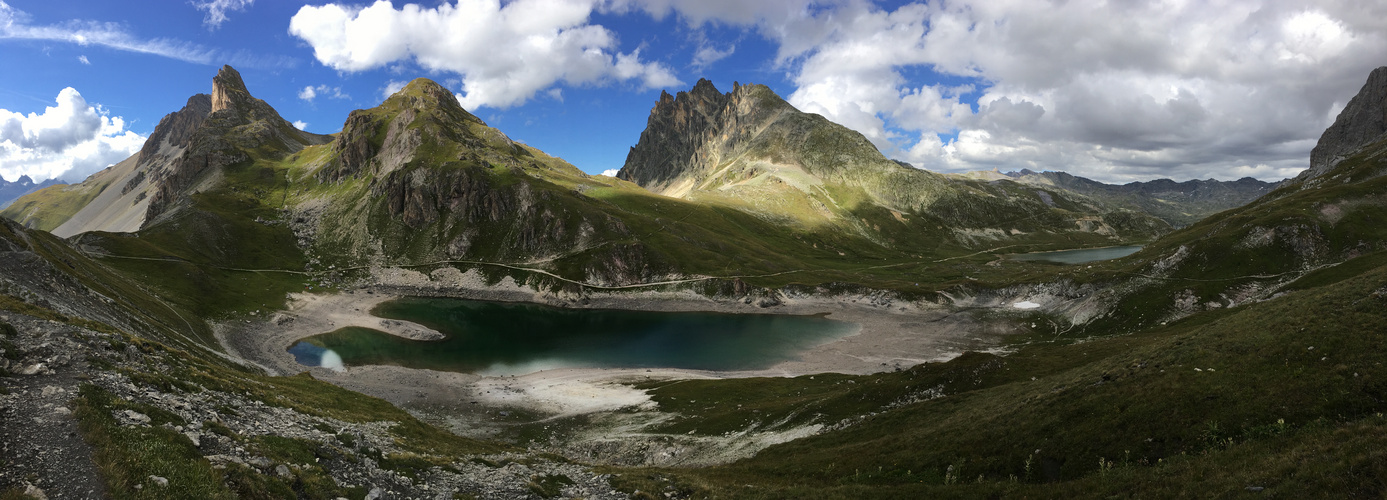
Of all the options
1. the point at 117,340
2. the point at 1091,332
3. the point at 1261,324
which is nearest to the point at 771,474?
the point at 1261,324

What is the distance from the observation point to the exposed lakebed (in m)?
92.2

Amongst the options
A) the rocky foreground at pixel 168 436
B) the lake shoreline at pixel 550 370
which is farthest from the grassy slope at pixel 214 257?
the rocky foreground at pixel 168 436

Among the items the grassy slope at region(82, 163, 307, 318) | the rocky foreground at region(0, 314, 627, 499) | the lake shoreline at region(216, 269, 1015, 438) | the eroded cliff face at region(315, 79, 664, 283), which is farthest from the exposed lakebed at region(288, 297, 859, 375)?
the rocky foreground at region(0, 314, 627, 499)

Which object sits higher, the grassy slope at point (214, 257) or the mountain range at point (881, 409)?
the grassy slope at point (214, 257)

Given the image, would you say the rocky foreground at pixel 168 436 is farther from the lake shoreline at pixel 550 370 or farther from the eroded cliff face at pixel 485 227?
the eroded cliff face at pixel 485 227

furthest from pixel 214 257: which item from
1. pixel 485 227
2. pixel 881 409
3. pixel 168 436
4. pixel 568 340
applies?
pixel 881 409

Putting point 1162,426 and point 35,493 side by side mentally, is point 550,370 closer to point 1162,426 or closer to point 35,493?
point 35,493

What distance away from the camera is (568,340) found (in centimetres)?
10969

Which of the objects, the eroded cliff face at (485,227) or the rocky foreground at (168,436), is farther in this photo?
the eroded cliff face at (485,227)

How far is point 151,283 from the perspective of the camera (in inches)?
4397

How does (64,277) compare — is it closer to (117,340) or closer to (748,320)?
(117,340)

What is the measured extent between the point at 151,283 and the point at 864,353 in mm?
155949

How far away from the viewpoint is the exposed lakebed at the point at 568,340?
9225cm

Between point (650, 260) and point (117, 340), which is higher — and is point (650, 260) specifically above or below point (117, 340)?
above
